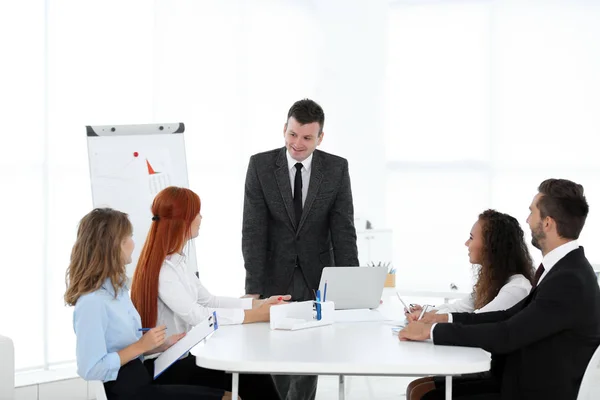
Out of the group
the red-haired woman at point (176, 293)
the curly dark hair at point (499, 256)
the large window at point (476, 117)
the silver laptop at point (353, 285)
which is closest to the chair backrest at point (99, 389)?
the red-haired woman at point (176, 293)

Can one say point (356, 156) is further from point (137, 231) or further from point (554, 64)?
point (137, 231)

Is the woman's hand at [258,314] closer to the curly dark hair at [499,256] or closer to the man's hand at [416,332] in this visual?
the man's hand at [416,332]

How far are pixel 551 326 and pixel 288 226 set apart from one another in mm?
1400

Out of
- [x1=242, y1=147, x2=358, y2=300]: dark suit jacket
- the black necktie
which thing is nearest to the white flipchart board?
[x1=242, y1=147, x2=358, y2=300]: dark suit jacket

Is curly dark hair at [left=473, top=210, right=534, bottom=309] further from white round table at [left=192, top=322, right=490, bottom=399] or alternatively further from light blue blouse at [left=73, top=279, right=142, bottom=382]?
light blue blouse at [left=73, top=279, right=142, bottom=382]

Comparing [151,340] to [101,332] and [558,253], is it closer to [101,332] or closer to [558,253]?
[101,332]

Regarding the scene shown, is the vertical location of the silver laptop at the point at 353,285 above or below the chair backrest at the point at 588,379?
above

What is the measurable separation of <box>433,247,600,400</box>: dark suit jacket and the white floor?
242 centimetres

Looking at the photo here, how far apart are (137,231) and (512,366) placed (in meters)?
2.28

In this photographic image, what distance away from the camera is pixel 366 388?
16.3ft

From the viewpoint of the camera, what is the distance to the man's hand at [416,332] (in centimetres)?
246

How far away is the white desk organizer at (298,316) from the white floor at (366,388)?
6.70 feet

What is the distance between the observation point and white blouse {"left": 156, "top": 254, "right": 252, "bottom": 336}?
2.71m

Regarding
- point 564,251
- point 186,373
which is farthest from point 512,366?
point 186,373
